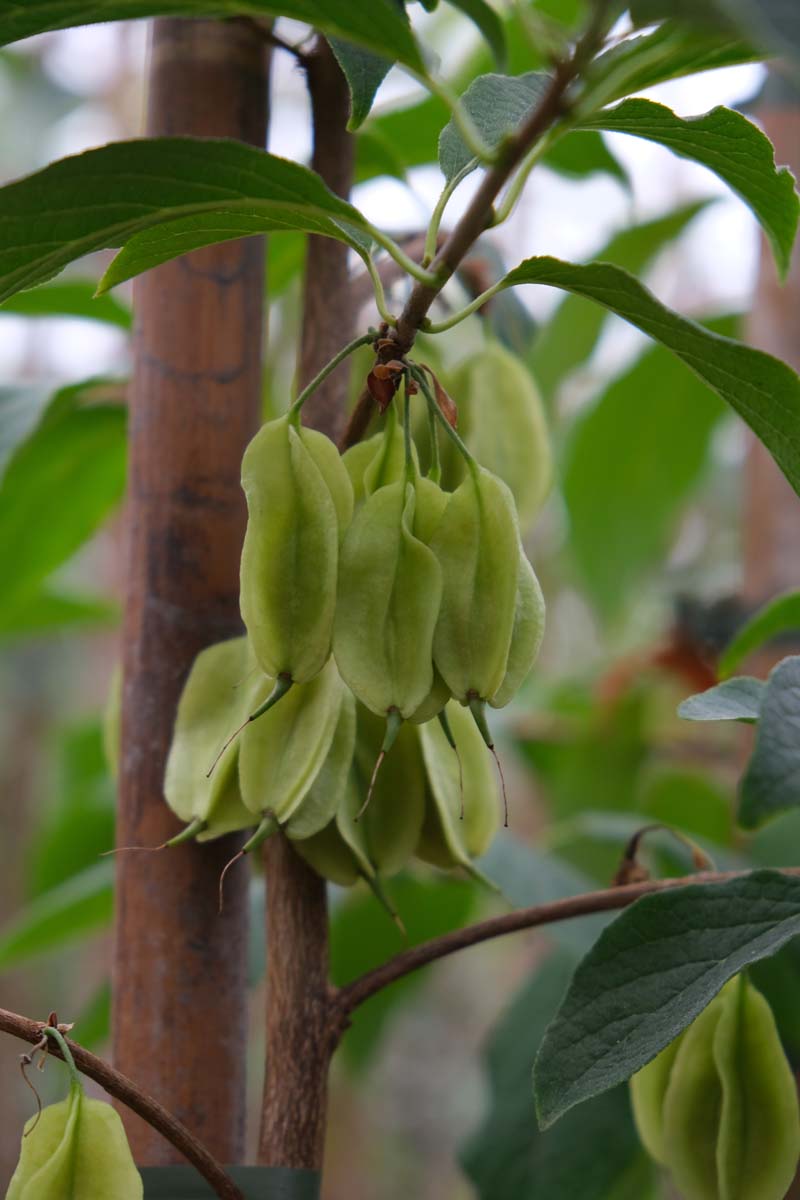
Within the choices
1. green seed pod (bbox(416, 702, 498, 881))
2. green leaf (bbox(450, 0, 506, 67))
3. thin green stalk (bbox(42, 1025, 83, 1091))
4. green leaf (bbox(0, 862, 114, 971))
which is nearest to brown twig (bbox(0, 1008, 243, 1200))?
thin green stalk (bbox(42, 1025, 83, 1091))

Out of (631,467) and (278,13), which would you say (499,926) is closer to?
(278,13)

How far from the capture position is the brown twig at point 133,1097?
0.91 feet

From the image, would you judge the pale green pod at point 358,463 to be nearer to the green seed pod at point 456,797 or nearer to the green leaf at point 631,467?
the green seed pod at point 456,797

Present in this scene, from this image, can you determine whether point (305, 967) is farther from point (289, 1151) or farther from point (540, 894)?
point (540, 894)

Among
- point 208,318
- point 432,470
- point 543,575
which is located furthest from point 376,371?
point 543,575

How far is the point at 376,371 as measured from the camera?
0.31 meters

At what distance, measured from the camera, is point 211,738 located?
0.38 meters

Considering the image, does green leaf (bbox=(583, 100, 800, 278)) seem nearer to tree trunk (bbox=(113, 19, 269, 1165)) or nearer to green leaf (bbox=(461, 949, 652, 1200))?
tree trunk (bbox=(113, 19, 269, 1165))

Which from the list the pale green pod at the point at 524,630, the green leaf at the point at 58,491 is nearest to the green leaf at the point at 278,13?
the pale green pod at the point at 524,630

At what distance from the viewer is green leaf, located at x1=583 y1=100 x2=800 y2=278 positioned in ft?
1.07

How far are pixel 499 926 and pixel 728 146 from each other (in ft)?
0.70

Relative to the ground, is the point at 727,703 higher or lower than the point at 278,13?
lower

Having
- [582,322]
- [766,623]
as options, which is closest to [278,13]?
[766,623]

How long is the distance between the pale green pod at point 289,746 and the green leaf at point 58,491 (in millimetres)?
304
